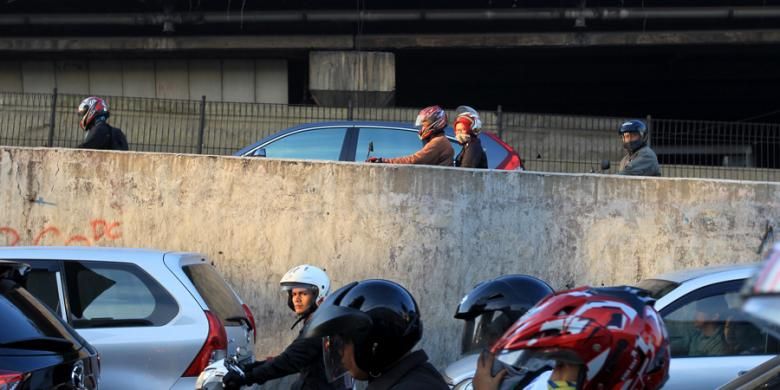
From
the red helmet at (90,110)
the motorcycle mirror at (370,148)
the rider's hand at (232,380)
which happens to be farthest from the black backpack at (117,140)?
the rider's hand at (232,380)

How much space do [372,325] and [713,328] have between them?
405 cm

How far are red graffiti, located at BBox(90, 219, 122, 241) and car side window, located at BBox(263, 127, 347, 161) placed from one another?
222 centimetres

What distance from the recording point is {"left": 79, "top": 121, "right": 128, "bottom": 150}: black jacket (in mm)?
10664

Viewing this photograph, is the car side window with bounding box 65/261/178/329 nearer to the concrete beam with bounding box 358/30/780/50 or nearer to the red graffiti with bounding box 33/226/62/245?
the red graffiti with bounding box 33/226/62/245

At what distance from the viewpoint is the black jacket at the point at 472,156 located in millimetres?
10219

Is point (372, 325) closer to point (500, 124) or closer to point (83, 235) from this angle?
point (83, 235)

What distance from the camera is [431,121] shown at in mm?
10359

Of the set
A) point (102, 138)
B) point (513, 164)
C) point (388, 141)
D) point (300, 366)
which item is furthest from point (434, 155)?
point (300, 366)

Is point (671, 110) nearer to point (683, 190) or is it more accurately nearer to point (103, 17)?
point (103, 17)

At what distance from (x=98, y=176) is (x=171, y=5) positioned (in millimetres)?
9996

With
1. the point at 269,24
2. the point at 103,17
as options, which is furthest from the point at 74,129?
the point at 269,24

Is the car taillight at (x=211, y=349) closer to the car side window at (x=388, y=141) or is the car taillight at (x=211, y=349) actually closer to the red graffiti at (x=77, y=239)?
the red graffiti at (x=77, y=239)

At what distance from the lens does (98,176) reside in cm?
1004

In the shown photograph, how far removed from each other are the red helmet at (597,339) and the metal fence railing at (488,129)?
11.9 m
